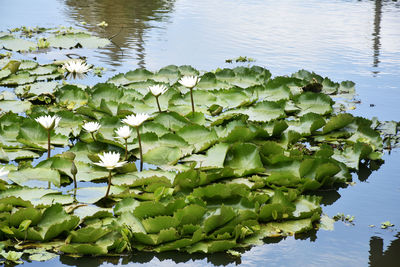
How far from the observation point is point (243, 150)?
2768 millimetres

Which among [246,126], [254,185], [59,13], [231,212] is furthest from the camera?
[59,13]

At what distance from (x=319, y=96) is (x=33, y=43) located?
9.64 feet

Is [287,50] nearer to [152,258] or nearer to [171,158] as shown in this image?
[171,158]

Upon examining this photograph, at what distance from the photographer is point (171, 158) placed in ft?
9.07

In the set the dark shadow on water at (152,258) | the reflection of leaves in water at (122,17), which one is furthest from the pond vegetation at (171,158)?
the reflection of leaves in water at (122,17)

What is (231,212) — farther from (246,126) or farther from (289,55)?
(289,55)

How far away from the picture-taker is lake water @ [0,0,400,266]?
2.13 metres

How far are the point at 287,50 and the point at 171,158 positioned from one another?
301cm

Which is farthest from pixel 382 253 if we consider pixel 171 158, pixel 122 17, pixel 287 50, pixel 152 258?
pixel 122 17

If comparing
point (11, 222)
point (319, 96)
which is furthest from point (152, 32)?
point (11, 222)

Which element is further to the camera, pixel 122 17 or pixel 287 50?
pixel 122 17

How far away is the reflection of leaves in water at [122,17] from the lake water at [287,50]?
0.01 meters

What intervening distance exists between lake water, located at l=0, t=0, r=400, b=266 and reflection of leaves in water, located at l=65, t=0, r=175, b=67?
0.04ft

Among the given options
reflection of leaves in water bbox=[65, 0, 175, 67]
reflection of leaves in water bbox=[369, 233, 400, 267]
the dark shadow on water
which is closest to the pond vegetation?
the dark shadow on water
